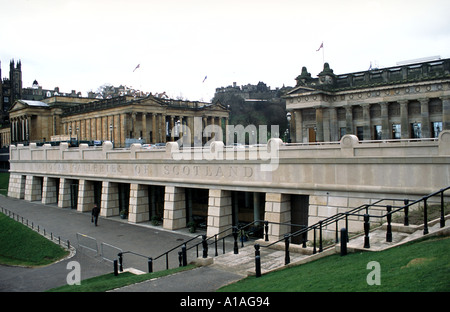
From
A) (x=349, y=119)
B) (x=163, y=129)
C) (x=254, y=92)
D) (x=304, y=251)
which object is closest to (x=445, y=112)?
(x=349, y=119)

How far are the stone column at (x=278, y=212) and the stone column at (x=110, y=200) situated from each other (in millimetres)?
17409

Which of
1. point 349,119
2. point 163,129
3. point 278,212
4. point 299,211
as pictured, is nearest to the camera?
point 278,212

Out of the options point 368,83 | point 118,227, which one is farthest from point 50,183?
point 368,83

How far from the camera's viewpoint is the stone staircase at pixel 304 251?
11.2 m

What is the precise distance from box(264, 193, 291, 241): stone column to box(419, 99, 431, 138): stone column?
20.3m

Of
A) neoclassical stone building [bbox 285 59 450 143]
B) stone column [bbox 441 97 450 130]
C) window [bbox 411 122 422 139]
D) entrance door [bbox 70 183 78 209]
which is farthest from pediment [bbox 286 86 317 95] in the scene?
entrance door [bbox 70 183 78 209]

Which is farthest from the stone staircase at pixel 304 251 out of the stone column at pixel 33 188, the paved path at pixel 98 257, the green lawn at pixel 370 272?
the stone column at pixel 33 188

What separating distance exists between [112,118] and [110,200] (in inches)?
1634

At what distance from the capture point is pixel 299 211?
22.4 m

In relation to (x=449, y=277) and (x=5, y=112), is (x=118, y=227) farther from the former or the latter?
(x=5, y=112)

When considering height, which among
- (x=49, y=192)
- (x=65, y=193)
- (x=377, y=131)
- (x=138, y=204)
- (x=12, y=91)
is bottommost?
(x=49, y=192)

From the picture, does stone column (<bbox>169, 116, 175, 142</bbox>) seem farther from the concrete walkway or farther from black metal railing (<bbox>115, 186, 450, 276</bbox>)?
black metal railing (<bbox>115, 186, 450, 276</bbox>)

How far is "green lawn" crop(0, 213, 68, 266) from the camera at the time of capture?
72.9 feet

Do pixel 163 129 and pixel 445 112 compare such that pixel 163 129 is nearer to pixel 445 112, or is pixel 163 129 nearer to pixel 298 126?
pixel 298 126
